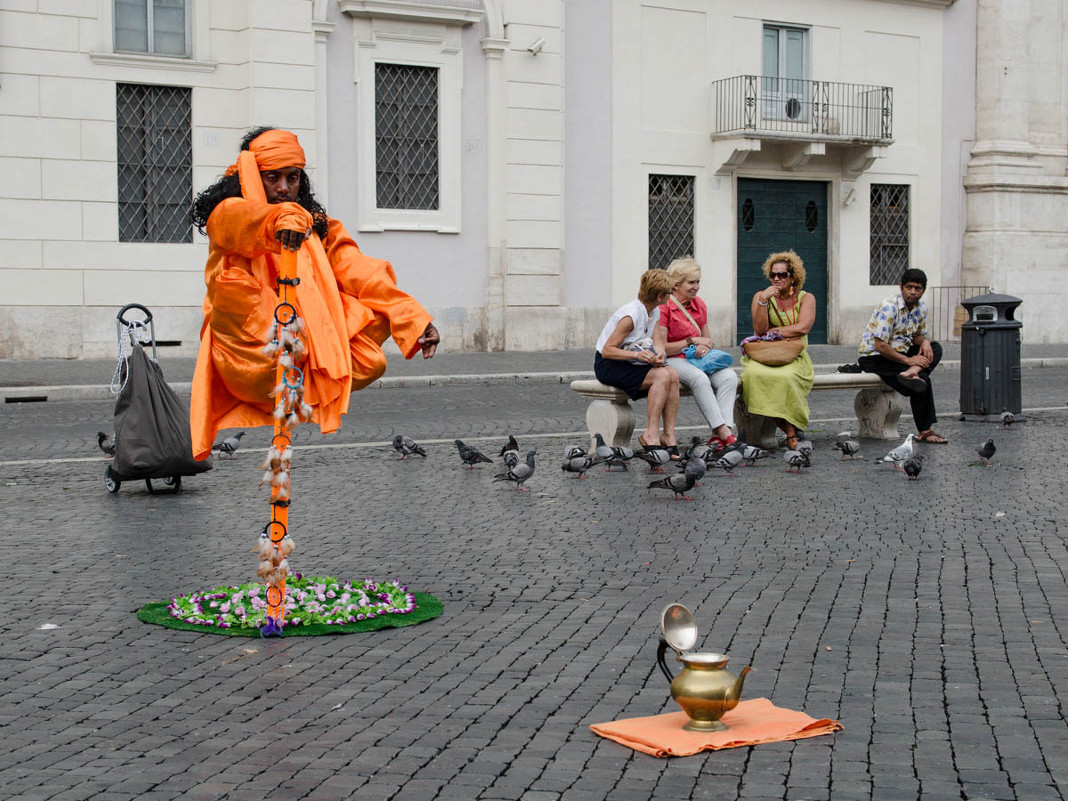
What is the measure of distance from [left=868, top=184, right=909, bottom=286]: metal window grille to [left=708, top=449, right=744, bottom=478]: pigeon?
18.1m

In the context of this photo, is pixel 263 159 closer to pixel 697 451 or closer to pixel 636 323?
pixel 697 451

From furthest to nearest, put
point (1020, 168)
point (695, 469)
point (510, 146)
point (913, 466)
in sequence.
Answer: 1. point (1020, 168)
2. point (510, 146)
3. point (913, 466)
4. point (695, 469)

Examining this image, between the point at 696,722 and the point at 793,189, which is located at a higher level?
the point at 793,189

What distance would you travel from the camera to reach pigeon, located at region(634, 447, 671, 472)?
1041 cm

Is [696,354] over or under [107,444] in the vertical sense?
over

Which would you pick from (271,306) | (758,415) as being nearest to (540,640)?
(271,306)

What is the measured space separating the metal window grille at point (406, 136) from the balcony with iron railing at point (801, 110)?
17.7ft

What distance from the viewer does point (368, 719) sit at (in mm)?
4645

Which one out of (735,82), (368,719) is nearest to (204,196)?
(368,719)

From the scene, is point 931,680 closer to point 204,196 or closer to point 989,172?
point 204,196

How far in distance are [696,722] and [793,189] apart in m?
23.8

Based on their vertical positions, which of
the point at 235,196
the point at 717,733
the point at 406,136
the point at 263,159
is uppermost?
the point at 406,136

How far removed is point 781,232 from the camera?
27.2m

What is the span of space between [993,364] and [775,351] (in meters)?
3.69
